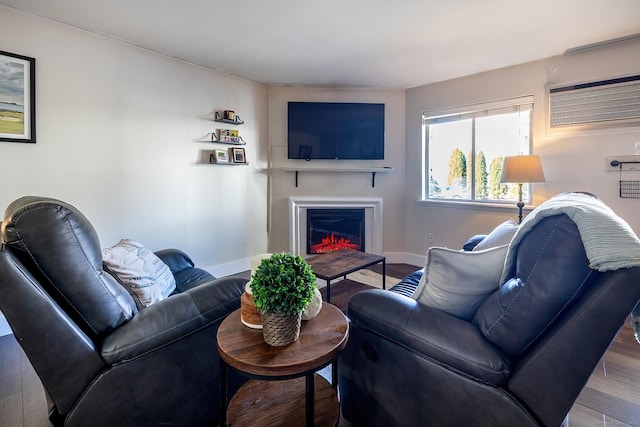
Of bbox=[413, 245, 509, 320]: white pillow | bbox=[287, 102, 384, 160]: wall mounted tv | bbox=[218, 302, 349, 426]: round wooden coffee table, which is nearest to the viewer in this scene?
bbox=[218, 302, 349, 426]: round wooden coffee table

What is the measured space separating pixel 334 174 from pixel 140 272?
295 cm

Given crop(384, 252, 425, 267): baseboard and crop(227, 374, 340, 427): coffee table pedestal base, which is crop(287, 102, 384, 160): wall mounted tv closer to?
crop(384, 252, 425, 267): baseboard

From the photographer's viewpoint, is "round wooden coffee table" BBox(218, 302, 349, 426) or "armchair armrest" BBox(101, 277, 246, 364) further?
"armchair armrest" BBox(101, 277, 246, 364)

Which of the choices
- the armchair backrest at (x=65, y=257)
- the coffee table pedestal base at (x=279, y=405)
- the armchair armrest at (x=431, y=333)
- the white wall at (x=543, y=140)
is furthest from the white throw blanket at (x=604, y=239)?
the white wall at (x=543, y=140)

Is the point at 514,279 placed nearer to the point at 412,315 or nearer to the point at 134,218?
the point at 412,315

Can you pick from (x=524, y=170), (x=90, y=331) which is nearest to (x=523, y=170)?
(x=524, y=170)

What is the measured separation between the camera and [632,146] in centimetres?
272

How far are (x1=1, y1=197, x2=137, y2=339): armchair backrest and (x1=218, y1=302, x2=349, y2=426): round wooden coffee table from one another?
430 mm

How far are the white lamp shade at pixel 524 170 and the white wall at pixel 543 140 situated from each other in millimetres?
464

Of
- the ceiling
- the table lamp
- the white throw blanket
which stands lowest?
the white throw blanket

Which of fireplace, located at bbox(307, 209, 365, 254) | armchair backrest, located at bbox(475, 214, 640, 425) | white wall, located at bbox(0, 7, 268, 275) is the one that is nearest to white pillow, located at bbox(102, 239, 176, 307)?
white wall, located at bbox(0, 7, 268, 275)

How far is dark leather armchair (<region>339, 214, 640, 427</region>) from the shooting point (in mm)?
907

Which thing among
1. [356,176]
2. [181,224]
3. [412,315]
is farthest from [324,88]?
[412,315]

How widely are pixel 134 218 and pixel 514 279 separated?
3.02m
